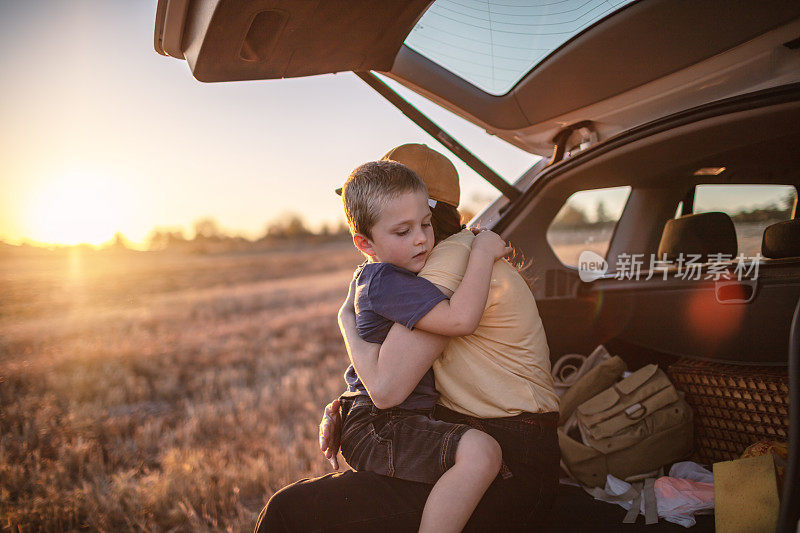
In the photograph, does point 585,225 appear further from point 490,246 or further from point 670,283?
point 490,246

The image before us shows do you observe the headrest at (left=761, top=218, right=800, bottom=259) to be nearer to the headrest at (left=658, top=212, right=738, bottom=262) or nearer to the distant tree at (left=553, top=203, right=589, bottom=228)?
the headrest at (left=658, top=212, right=738, bottom=262)

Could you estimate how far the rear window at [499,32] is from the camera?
1744 mm

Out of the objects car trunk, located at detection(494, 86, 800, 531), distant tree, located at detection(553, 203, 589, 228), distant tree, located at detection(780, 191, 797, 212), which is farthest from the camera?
distant tree, located at detection(553, 203, 589, 228)

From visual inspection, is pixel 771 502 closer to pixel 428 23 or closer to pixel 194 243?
pixel 428 23

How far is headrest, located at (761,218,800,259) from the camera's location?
239 centimetres

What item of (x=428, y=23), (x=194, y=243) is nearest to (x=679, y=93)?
(x=428, y=23)

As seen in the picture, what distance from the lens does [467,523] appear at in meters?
1.47

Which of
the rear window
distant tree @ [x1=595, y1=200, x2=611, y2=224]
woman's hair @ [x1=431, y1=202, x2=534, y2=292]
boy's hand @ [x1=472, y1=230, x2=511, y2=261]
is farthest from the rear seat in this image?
the rear window

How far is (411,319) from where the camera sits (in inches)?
56.1

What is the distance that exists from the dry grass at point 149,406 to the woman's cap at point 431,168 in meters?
2.08

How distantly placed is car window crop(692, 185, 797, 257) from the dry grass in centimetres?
304

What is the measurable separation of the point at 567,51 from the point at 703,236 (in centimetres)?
168

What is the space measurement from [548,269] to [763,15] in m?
1.77

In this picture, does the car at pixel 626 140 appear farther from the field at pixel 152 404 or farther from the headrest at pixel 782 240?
the field at pixel 152 404
